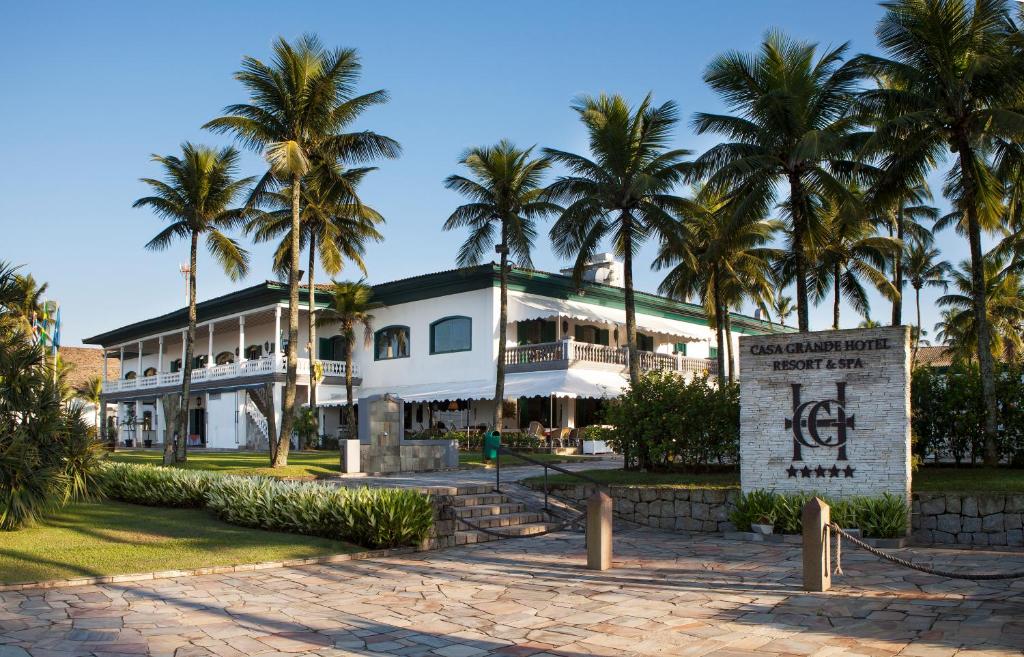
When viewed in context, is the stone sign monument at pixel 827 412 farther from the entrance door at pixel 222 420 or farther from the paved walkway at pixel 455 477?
the entrance door at pixel 222 420

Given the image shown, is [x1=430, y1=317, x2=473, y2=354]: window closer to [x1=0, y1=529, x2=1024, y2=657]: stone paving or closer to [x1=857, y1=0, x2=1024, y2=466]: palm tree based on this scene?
[x1=857, y1=0, x2=1024, y2=466]: palm tree

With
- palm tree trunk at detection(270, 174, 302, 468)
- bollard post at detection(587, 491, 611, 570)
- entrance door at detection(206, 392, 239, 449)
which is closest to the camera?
bollard post at detection(587, 491, 611, 570)

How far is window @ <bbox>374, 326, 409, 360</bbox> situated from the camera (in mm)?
34688

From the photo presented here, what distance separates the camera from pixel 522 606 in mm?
8727

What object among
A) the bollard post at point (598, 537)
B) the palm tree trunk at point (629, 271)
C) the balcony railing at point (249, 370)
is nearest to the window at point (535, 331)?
the balcony railing at point (249, 370)

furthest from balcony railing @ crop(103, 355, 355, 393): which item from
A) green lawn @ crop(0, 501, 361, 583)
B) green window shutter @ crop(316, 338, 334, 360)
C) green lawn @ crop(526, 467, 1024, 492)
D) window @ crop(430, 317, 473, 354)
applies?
green lawn @ crop(0, 501, 361, 583)

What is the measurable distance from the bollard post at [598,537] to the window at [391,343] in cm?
2404

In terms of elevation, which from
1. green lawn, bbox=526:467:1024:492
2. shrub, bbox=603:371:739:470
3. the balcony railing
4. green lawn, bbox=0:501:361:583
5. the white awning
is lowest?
green lawn, bbox=0:501:361:583

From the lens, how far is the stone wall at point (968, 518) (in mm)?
11938

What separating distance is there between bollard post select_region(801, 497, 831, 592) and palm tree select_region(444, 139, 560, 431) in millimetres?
17036

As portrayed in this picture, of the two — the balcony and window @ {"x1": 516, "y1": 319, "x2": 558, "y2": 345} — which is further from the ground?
window @ {"x1": 516, "y1": 319, "x2": 558, "y2": 345}

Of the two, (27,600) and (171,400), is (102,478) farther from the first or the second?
(171,400)

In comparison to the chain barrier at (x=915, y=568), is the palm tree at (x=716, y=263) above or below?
above

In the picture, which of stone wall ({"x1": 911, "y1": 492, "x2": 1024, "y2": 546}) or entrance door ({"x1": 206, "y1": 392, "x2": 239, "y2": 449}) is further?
entrance door ({"x1": 206, "y1": 392, "x2": 239, "y2": 449})
